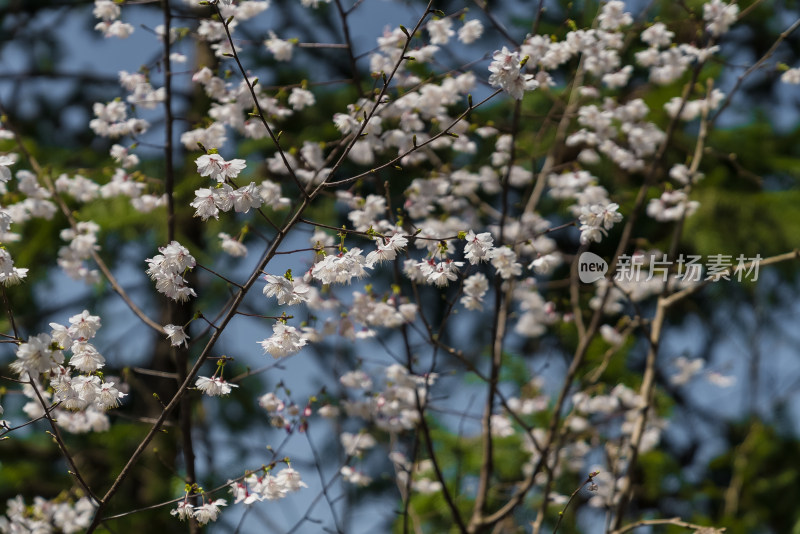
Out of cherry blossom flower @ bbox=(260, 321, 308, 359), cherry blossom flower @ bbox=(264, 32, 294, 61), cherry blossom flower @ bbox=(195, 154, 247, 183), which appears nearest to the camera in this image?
cherry blossom flower @ bbox=(195, 154, 247, 183)

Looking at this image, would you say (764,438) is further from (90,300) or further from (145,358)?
(90,300)

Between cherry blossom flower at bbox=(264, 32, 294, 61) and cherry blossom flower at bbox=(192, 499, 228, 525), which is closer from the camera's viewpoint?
cherry blossom flower at bbox=(192, 499, 228, 525)

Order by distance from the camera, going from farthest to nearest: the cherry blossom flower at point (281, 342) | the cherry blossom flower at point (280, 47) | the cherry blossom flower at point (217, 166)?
1. the cherry blossom flower at point (280, 47)
2. the cherry blossom flower at point (281, 342)
3. the cherry blossom flower at point (217, 166)

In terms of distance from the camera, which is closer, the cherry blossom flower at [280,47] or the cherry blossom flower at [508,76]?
the cherry blossom flower at [508,76]

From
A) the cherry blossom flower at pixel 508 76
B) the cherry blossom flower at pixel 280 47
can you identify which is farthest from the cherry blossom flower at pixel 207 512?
the cherry blossom flower at pixel 280 47

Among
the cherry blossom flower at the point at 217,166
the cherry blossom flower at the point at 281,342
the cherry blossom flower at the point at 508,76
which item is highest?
the cherry blossom flower at the point at 508,76

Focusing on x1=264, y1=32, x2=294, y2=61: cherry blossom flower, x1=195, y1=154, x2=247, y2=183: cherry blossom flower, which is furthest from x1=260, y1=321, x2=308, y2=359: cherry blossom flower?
x1=264, y1=32, x2=294, y2=61: cherry blossom flower

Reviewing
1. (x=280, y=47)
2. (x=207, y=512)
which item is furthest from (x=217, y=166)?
(x=280, y=47)

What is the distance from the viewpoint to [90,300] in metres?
4.61

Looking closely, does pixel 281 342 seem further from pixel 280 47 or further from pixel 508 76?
pixel 280 47

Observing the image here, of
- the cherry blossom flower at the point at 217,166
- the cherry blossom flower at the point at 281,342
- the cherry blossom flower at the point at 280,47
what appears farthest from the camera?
the cherry blossom flower at the point at 280,47

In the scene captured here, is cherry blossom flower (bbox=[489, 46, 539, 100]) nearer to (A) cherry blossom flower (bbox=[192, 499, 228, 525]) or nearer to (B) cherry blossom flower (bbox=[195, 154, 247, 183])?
(B) cherry blossom flower (bbox=[195, 154, 247, 183])

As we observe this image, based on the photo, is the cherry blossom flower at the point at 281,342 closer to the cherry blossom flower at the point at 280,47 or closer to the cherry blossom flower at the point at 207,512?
the cherry blossom flower at the point at 207,512

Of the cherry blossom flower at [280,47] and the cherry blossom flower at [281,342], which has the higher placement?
the cherry blossom flower at [280,47]
